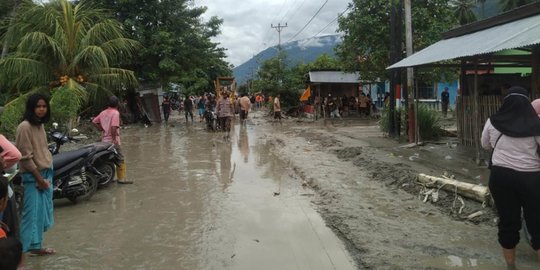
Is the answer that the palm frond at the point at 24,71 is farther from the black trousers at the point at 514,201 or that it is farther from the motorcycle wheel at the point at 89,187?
the black trousers at the point at 514,201

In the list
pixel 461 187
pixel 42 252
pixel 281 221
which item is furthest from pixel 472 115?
pixel 42 252

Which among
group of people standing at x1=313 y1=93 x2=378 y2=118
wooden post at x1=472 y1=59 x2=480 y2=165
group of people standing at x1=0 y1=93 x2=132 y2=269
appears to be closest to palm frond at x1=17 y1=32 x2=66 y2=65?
group of people standing at x1=0 y1=93 x2=132 y2=269

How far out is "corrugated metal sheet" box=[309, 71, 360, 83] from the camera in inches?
1150

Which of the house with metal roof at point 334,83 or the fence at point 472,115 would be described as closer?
the fence at point 472,115

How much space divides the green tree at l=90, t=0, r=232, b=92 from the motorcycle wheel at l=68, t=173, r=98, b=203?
16.7m

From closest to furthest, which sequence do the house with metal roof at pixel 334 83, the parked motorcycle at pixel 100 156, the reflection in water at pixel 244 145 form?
the parked motorcycle at pixel 100 156 → the reflection in water at pixel 244 145 → the house with metal roof at pixel 334 83

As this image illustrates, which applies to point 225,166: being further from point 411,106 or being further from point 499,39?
point 499,39

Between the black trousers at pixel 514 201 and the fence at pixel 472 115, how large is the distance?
626cm

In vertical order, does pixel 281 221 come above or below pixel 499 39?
below

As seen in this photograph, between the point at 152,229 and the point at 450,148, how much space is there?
351 inches

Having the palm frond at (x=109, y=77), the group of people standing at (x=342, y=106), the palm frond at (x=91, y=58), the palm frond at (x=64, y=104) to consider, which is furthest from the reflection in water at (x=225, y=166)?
the group of people standing at (x=342, y=106)

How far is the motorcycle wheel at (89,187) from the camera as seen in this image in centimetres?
767

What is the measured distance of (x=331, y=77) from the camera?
2973 cm

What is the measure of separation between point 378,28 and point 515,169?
18.1 metres
